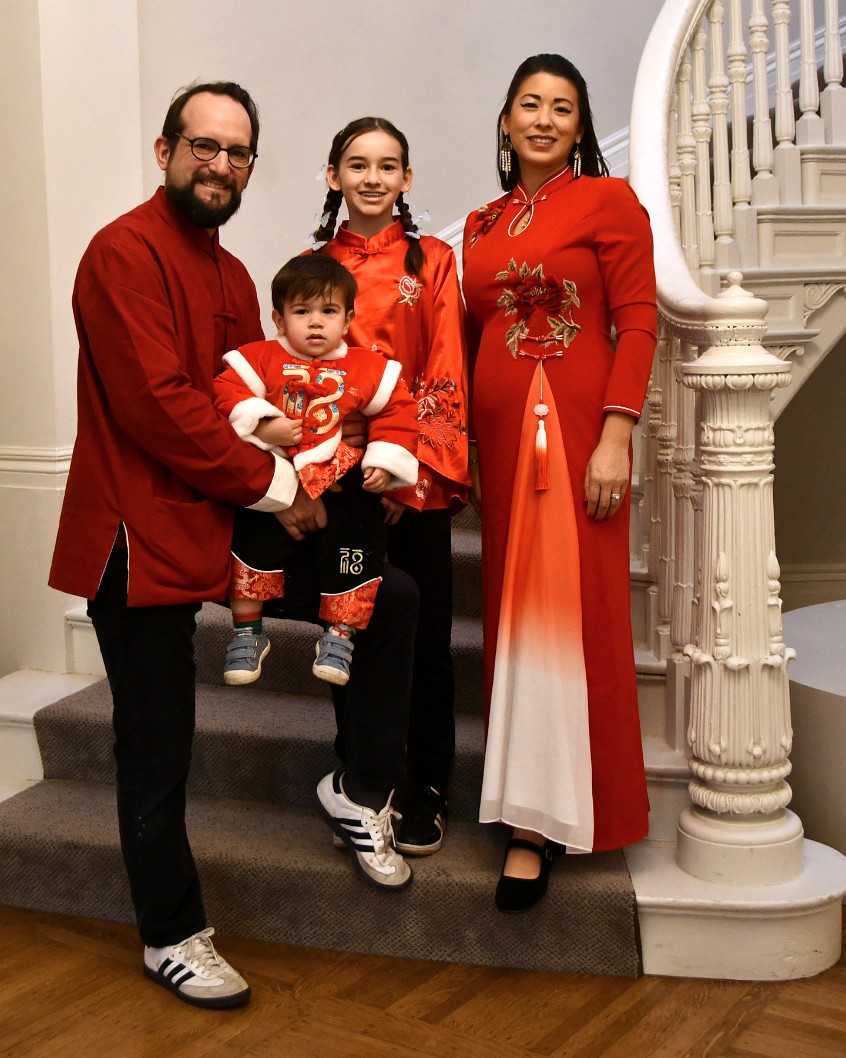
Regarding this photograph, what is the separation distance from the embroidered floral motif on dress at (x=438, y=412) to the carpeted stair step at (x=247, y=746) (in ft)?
2.38

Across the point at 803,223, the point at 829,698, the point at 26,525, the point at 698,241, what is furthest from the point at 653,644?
the point at 26,525

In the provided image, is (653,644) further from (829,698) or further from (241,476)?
(241,476)

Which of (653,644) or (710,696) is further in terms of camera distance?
(653,644)

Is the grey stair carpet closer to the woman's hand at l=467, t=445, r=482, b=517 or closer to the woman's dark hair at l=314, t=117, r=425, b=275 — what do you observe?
the woman's hand at l=467, t=445, r=482, b=517

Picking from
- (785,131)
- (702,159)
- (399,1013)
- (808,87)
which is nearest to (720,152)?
(702,159)

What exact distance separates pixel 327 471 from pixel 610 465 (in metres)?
0.49

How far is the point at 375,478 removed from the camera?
1.98 metres

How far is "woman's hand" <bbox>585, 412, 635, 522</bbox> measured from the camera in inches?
80.0

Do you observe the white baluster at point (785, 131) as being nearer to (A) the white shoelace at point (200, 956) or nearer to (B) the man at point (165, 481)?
(B) the man at point (165, 481)

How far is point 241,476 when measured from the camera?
1.89 m

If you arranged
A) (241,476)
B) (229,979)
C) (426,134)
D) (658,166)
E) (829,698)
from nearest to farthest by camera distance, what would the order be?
(241,476), (229,979), (829,698), (658,166), (426,134)

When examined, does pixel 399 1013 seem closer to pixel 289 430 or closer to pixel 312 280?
pixel 289 430

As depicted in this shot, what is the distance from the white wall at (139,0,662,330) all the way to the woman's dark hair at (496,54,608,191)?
178 cm

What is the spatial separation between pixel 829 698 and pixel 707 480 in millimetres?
678
